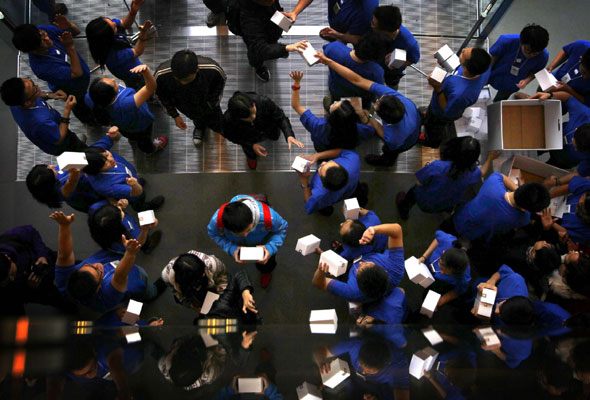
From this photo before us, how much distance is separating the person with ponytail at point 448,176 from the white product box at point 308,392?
90.3 inches

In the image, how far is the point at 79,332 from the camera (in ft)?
8.81

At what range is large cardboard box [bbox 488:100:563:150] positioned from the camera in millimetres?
4320

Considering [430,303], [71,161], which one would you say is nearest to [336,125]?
[430,303]

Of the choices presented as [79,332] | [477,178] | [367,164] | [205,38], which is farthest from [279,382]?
[205,38]

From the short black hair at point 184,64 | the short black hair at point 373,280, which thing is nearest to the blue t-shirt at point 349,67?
the short black hair at point 184,64

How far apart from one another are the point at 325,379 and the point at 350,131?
2.31 meters

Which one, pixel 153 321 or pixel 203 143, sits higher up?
pixel 203 143

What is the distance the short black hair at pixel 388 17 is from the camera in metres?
3.73

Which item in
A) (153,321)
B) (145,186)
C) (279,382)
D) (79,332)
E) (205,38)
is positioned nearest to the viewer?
(279,382)

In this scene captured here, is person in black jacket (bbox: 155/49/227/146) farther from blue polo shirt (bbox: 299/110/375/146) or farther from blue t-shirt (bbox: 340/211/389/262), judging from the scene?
blue t-shirt (bbox: 340/211/389/262)

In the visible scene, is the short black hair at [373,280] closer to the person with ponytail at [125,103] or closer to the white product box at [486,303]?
the white product box at [486,303]

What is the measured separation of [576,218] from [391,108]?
2021 mm

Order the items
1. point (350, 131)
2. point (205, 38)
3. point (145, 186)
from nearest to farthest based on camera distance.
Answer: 1. point (350, 131)
2. point (145, 186)
3. point (205, 38)

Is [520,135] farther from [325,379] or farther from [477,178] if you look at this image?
[325,379]
